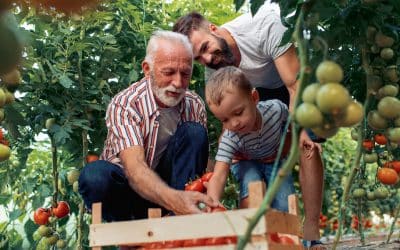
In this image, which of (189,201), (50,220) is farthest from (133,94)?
(50,220)

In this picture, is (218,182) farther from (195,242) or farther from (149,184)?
(195,242)

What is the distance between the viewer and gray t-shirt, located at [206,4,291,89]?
8.59 feet

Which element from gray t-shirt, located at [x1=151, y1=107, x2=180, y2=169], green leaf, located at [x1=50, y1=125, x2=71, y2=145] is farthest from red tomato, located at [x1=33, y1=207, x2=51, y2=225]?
gray t-shirt, located at [x1=151, y1=107, x2=180, y2=169]

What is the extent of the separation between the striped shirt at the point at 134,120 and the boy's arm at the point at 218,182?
311mm

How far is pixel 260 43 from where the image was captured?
2658mm

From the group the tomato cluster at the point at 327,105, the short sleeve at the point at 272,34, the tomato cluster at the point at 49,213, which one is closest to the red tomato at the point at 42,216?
the tomato cluster at the point at 49,213

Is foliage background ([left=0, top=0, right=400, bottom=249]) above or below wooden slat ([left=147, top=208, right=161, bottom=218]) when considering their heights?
above

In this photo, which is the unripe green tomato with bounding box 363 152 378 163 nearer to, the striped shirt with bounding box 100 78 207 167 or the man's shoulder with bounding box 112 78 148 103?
the striped shirt with bounding box 100 78 207 167

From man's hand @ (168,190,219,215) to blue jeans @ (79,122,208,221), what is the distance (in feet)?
1.60

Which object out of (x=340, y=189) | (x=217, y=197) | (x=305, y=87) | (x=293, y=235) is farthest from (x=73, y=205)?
(x=340, y=189)

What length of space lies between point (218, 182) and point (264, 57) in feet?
2.45

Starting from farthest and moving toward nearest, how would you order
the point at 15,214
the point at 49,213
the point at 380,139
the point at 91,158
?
the point at 15,214 → the point at 49,213 → the point at 91,158 → the point at 380,139

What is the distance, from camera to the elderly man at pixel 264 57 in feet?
8.33

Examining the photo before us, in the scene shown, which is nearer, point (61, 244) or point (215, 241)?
point (215, 241)
